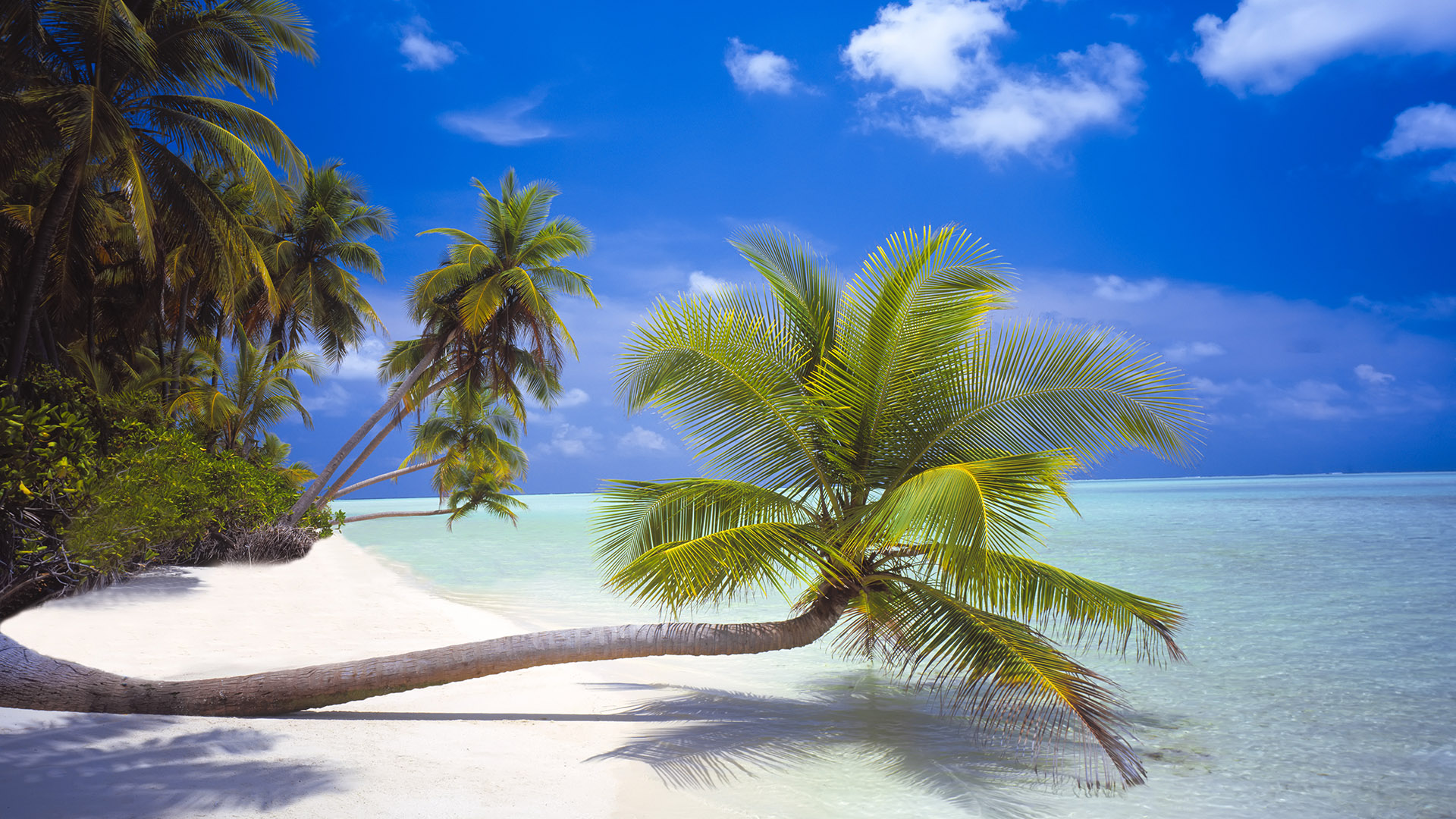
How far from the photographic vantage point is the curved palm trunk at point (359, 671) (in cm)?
462

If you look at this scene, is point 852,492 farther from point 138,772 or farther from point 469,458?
point 469,458

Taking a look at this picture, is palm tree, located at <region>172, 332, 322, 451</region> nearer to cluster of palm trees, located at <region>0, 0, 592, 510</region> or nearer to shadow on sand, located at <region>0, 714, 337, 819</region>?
cluster of palm trees, located at <region>0, 0, 592, 510</region>

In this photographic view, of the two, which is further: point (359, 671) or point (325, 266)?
point (325, 266)

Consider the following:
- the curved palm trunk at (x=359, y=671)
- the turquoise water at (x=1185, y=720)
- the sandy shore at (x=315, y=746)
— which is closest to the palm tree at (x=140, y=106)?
the sandy shore at (x=315, y=746)

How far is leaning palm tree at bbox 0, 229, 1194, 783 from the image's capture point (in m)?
4.66

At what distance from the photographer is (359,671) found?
16.6 ft

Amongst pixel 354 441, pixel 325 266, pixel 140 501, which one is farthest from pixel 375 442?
pixel 140 501

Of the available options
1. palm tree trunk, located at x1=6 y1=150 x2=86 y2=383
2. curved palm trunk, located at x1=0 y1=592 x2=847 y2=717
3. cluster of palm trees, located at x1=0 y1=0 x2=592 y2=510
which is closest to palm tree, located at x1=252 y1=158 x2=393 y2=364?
cluster of palm trees, located at x1=0 y1=0 x2=592 y2=510

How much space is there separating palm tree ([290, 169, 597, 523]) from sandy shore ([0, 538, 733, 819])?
10664 mm

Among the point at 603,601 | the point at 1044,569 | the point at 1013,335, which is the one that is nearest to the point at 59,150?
the point at 603,601

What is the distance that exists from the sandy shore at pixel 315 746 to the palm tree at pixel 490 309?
10.7 m

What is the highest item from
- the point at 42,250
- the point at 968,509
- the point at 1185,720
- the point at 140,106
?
the point at 140,106

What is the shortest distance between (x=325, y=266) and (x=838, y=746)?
2117 centimetres

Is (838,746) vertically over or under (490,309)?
under
